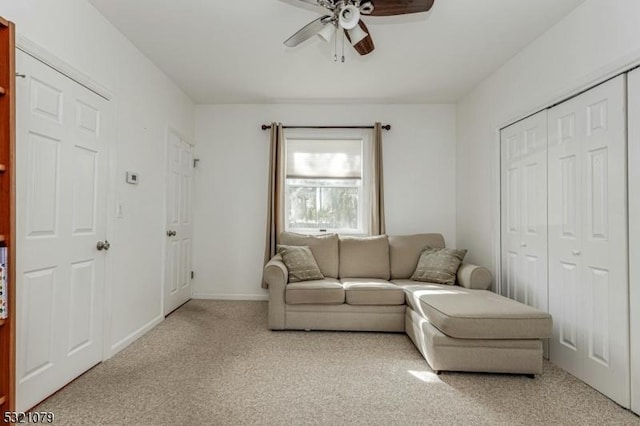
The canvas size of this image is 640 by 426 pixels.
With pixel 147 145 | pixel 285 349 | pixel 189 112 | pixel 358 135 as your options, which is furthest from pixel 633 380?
pixel 189 112

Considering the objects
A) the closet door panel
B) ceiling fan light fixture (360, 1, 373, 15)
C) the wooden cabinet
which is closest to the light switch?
the wooden cabinet

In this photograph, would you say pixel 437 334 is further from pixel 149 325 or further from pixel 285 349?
pixel 149 325

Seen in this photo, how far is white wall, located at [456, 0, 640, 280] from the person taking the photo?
6.89 feet

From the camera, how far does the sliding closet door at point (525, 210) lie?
9.09 ft

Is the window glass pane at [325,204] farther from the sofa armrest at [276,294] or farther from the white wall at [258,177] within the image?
the sofa armrest at [276,294]

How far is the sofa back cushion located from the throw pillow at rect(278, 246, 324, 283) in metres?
0.94

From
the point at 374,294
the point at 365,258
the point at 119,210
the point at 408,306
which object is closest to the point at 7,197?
the point at 119,210

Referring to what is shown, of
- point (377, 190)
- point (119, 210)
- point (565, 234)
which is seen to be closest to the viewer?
point (565, 234)

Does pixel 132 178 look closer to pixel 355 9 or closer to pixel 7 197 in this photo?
pixel 7 197

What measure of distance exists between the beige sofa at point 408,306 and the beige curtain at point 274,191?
0.28 metres

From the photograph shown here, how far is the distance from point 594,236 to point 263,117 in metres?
3.77

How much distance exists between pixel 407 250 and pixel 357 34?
2.53 metres

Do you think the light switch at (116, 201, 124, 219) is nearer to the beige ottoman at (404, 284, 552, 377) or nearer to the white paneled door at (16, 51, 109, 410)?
the white paneled door at (16, 51, 109, 410)

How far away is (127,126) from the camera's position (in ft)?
9.46
